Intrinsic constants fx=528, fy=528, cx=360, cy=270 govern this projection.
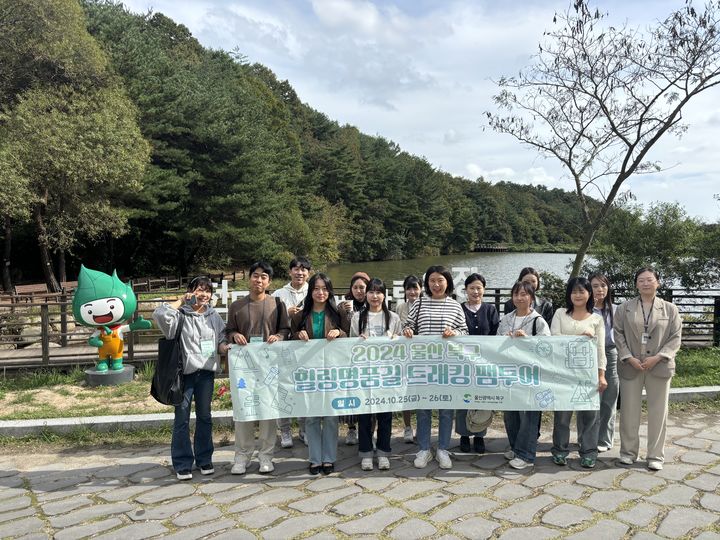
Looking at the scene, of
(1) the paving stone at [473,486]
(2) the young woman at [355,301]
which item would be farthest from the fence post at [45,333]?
(1) the paving stone at [473,486]

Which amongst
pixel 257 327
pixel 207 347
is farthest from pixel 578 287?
pixel 207 347

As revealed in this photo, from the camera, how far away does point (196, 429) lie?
4301mm

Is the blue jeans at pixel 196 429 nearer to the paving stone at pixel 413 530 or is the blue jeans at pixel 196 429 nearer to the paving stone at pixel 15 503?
the paving stone at pixel 15 503

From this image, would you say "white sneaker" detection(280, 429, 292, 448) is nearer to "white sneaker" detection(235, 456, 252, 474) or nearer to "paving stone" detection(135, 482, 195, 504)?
"white sneaker" detection(235, 456, 252, 474)

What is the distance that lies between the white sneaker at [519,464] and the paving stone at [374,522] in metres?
1.17

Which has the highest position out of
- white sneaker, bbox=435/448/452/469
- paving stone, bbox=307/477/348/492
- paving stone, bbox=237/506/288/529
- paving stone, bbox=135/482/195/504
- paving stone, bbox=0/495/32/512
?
white sneaker, bbox=435/448/452/469

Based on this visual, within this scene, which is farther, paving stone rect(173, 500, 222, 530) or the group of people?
the group of people

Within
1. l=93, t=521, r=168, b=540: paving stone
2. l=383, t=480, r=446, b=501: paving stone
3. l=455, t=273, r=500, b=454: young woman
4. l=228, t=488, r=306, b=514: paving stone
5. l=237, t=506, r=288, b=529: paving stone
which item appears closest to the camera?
l=93, t=521, r=168, b=540: paving stone

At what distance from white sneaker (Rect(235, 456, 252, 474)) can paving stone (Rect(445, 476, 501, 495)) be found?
1.62m

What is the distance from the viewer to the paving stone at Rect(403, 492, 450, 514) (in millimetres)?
3561

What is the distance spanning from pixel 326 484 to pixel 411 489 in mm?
648

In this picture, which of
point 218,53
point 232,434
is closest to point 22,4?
point 232,434

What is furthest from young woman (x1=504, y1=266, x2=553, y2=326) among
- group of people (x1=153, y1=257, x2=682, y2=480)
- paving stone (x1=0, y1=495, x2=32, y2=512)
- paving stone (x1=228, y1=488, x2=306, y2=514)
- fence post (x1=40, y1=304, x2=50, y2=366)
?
fence post (x1=40, y1=304, x2=50, y2=366)

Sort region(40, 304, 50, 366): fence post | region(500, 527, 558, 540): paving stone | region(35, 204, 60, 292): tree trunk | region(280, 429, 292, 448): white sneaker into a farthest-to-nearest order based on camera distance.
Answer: region(35, 204, 60, 292): tree trunk < region(40, 304, 50, 366): fence post < region(280, 429, 292, 448): white sneaker < region(500, 527, 558, 540): paving stone
